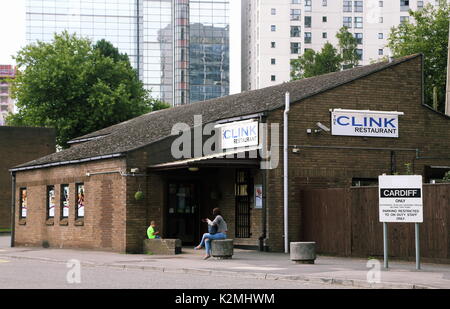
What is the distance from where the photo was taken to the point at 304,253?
837 inches

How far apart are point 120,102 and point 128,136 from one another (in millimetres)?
27519

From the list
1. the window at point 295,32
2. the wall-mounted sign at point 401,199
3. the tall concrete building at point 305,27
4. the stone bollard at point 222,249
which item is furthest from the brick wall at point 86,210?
the window at point 295,32

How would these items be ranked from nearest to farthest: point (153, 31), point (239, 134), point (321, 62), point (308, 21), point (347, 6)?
point (239, 134) < point (321, 62) < point (308, 21) < point (347, 6) < point (153, 31)

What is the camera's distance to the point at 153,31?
167 m

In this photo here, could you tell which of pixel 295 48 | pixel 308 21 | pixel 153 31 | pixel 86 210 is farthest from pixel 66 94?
pixel 153 31

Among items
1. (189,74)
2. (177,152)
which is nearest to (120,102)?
(177,152)

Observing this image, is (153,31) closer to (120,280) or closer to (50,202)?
(50,202)

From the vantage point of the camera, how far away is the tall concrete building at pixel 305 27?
12875cm

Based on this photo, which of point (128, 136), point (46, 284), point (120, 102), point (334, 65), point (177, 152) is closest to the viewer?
point (46, 284)

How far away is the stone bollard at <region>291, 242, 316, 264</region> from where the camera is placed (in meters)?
21.2

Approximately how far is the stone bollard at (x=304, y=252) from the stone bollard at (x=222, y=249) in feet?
8.80

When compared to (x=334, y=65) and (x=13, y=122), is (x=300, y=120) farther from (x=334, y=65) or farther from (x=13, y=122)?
(x=334, y=65)

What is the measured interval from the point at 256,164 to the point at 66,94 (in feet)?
123

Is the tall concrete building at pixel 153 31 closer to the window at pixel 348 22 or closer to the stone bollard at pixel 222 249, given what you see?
the window at pixel 348 22
